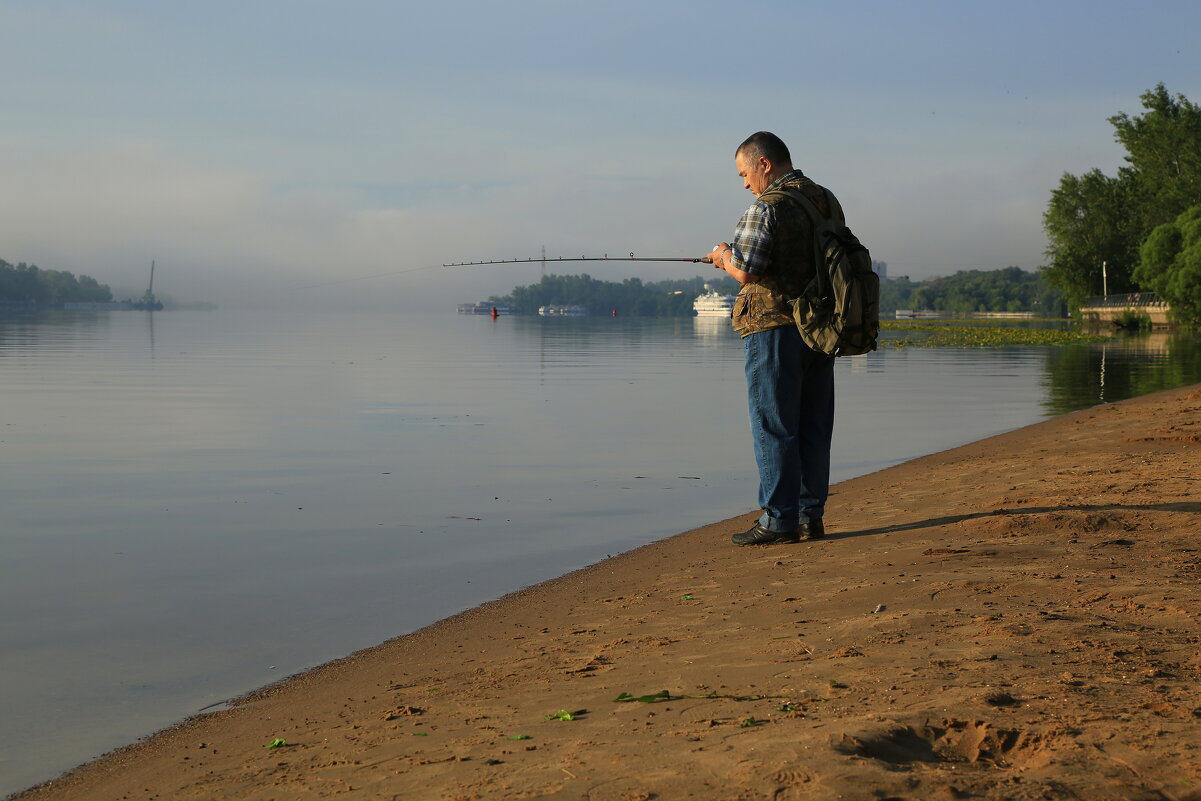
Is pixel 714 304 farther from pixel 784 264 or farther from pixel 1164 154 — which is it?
pixel 784 264

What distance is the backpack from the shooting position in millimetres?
6332

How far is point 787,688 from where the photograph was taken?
3895 mm

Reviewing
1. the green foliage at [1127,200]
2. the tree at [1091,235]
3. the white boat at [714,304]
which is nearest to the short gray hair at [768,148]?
the green foliage at [1127,200]

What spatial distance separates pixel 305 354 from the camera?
41.0 metres

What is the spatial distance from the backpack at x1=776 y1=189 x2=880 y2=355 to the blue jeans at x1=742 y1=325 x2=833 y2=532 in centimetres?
26

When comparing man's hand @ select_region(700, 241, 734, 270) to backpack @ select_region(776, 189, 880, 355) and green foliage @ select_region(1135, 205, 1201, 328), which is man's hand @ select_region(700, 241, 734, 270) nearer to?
backpack @ select_region(776, 189, 880, 355)

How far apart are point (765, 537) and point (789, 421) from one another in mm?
773

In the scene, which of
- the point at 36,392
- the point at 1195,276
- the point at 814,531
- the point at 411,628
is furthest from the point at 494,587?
the point at 1195,276

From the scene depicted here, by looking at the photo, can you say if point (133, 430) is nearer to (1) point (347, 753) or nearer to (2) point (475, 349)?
(1) point (347, 753)

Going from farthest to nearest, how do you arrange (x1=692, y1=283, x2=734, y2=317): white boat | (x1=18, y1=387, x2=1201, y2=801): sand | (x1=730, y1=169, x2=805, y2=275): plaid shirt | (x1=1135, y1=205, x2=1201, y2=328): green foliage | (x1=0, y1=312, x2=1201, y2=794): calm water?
1. (x1=692, y1=283, x2=734, y2=317): white boat
2. (x1=1135, y1=205, x2=1201, y2=328): green foliage
3. (x1=730, y1=169, x2=805, y2=275): plaid shirt
4. (x1=0, y1=312, x2=1201, y2=794): calm water
5. (x1=18, y1=387, x2=1201, y2=801): sand

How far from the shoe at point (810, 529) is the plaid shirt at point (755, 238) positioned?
1.61 metres

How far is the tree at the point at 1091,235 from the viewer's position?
8894 cm

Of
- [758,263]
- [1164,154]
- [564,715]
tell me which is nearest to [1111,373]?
[758,263]

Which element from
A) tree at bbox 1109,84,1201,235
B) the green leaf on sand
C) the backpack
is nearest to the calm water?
the green leaf on sand
